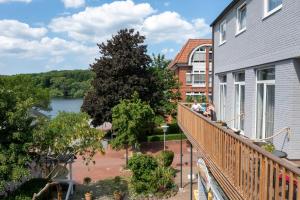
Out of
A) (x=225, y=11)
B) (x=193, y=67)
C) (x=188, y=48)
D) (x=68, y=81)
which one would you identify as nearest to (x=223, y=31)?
(x=225, y=11)

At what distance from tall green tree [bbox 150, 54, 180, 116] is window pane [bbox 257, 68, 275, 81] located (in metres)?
18.3

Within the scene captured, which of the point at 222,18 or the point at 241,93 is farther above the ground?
the point at 222,18

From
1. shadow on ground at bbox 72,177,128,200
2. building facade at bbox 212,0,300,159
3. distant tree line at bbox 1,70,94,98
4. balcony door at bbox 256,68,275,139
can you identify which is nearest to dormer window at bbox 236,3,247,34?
building facade at bbox 212,0,300,159

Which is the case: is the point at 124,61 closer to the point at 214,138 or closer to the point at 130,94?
the point at 130,94

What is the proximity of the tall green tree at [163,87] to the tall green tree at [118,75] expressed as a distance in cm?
70

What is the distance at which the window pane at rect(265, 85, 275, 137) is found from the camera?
30.9 ft

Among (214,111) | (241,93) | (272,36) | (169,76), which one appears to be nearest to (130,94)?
(169,76)

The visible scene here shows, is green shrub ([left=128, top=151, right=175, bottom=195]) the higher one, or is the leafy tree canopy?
the leafy tree canopy

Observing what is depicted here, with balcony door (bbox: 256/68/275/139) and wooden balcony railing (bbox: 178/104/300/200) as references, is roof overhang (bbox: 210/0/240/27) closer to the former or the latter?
balcony door (bbox: 256/68/275/139)

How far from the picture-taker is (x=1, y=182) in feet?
39.6

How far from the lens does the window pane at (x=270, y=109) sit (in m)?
9.41

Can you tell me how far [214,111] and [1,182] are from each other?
10475mm

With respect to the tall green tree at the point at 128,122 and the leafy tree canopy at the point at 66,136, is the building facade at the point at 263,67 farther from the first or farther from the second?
the tall green tree at the point at 128,122

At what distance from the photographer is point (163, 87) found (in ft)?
97.6
